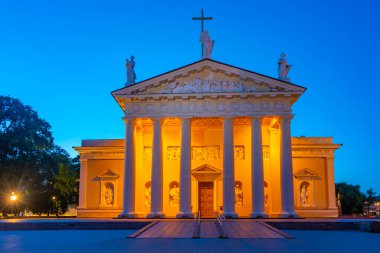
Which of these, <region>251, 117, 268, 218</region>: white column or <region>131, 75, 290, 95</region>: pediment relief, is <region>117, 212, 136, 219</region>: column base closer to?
<region>251, 117, 268, 218</region>: white column

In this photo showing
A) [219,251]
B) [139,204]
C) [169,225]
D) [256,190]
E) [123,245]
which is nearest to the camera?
[219,251]

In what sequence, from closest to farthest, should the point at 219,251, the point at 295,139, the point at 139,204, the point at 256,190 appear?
the point at 219,251
the point at 256,190
the point at 139,204
the point at 295,139

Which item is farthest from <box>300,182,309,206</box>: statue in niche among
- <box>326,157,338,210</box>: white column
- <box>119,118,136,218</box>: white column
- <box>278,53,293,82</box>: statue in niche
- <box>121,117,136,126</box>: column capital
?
<box>121,117,136,126</box>: column capital

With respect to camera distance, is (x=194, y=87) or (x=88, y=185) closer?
(x=194, y=87)

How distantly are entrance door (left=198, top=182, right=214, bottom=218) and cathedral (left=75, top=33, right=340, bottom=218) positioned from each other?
0.08 meters

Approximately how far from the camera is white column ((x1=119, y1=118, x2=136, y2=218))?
31.5 metres

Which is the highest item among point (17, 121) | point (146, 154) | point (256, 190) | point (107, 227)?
point (17, 121)

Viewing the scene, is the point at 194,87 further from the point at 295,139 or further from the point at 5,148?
the point at 5,148

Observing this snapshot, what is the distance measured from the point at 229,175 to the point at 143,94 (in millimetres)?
8359

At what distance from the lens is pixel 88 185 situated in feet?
125

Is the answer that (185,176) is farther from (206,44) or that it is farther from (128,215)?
(206,44)

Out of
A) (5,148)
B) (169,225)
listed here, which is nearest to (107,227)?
(169,225)

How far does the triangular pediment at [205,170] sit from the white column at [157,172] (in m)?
3.71

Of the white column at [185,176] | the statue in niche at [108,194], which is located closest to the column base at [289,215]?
the white column at [185,176]
